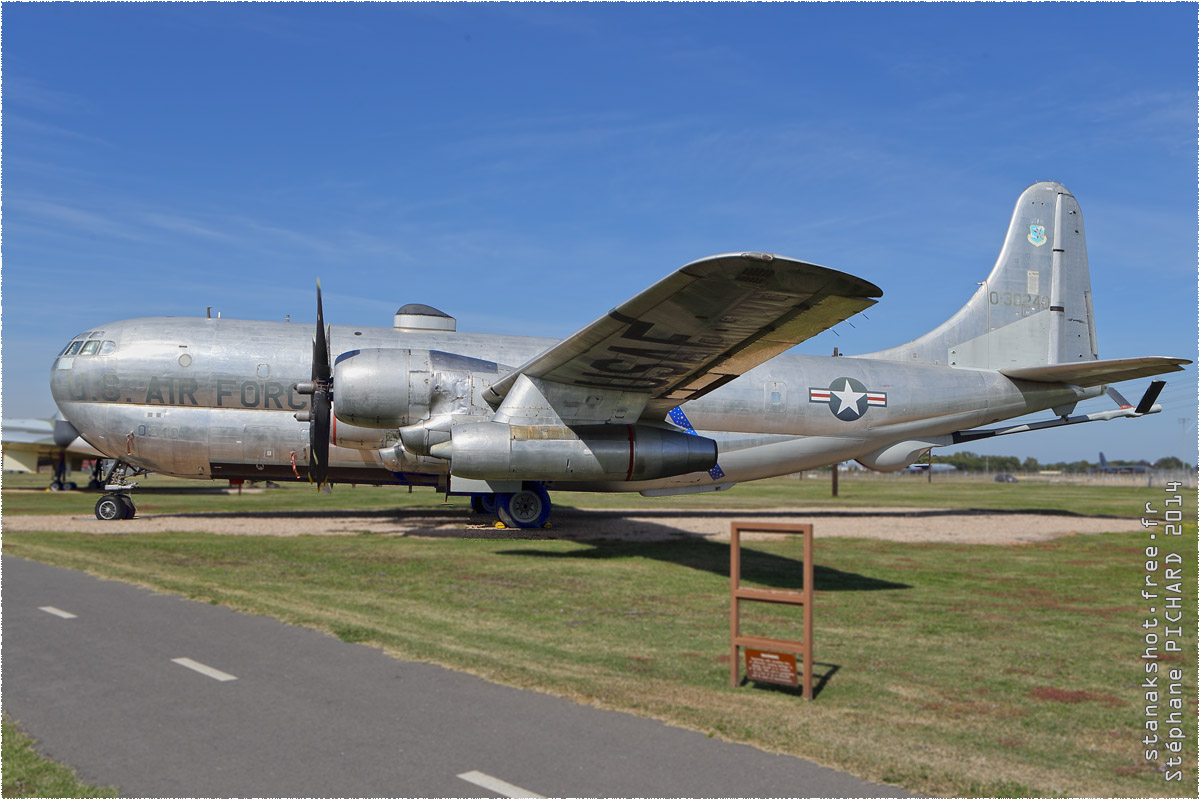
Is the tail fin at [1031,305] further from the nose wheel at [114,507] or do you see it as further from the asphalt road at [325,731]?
the nose wheel at [114,507]

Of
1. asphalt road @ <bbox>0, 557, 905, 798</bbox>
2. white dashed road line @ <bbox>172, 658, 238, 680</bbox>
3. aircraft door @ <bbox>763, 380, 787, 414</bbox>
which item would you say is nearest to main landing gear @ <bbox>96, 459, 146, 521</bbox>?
asphalt road @ <bbox>0, 557, 905, 798</bbox>

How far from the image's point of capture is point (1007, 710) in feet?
23.6

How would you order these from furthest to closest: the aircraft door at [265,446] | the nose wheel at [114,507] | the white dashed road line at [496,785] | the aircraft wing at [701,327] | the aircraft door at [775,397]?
1. the aircraft door at [775,397]
2. the aircraft door at [265,446]
3. the nose wheel at [114,507]
4. the aircraft wing at [701,327]
5. the white dashed road line at [496,785]

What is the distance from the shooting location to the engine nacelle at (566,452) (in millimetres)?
12672

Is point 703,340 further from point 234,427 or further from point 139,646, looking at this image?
point 234,427

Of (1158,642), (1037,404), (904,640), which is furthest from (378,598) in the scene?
(1037,404)

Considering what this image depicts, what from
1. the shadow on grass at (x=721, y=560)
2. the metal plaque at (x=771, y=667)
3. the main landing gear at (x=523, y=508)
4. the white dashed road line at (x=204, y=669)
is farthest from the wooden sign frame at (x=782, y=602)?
the main landing gear at (x=523, y=508)

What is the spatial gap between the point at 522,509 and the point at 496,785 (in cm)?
1458

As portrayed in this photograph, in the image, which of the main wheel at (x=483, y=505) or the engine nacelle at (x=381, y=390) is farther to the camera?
the main wheel at (x=483, y=505)

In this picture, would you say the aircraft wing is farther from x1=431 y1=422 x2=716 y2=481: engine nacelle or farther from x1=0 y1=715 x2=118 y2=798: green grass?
x1=0 y1=715 x2=118 y2=798: green grass

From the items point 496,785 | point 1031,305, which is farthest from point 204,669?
point 1031,305

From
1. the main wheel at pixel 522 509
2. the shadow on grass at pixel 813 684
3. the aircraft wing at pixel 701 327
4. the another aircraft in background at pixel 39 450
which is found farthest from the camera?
the another aircraft in background at pixel 39 450

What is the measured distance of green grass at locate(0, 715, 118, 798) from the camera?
5434 millimetres

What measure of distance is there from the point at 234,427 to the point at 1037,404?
2277cm
